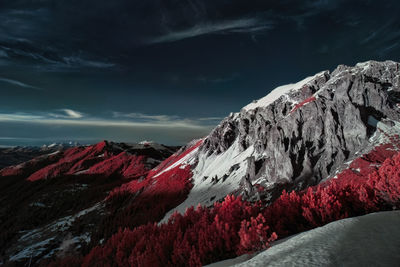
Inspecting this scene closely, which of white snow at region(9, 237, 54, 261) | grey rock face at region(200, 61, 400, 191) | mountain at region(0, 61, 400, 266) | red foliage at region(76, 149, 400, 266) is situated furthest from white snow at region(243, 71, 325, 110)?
white snow at region(9, 237, 54, 261)

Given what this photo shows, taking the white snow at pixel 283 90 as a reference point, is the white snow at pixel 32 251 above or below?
below

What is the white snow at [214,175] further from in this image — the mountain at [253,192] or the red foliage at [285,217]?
the red foliage at [285,217]

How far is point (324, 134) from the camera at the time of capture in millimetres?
46125

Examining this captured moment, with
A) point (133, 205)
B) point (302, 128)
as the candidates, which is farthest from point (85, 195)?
point (302, 128)

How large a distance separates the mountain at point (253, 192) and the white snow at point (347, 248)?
4061 mm

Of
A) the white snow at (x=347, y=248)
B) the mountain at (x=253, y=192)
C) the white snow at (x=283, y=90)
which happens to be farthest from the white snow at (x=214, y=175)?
the white snow at (x=347, y=248)

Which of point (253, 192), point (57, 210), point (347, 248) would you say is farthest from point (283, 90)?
point (57, 210)

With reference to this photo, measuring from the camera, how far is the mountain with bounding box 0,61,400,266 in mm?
20188

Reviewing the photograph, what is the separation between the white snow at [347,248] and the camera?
25.1 ft

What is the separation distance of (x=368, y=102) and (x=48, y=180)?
22704 centimetres

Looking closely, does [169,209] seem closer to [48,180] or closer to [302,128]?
[302,128]

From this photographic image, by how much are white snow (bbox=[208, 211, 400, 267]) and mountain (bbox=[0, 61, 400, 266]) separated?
4.06m

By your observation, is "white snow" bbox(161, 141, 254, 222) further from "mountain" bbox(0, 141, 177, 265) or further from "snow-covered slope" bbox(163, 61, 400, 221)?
"mountain" bbox(0, 141, 177, 265)

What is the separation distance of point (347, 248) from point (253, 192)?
37.7 meters
